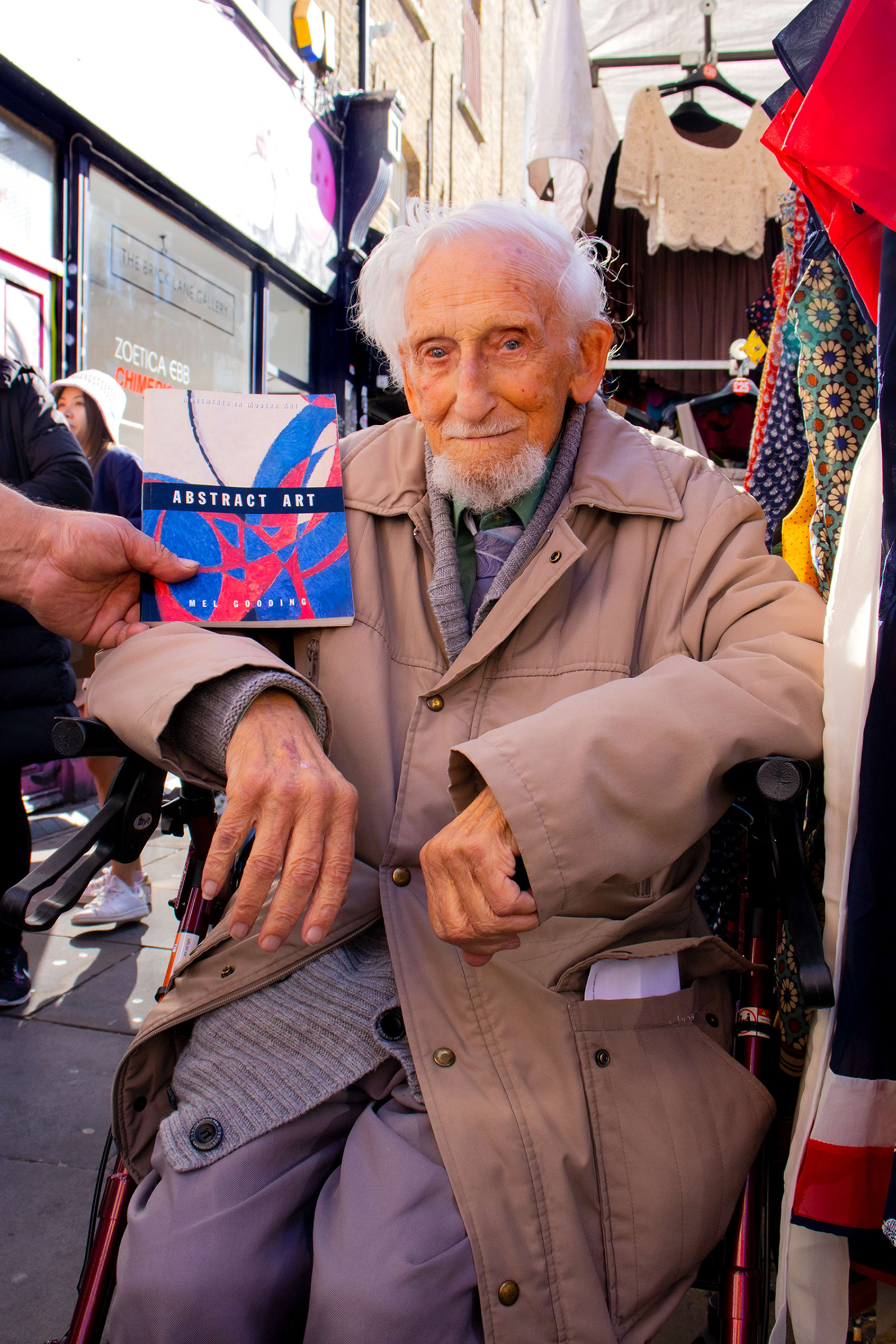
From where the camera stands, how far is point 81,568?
1517 mm

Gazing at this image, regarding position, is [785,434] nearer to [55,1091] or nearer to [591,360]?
[591,360]

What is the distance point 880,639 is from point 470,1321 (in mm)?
960

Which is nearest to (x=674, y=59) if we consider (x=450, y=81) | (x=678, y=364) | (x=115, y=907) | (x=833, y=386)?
(x=678, y=364)

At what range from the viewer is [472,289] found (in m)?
1.68

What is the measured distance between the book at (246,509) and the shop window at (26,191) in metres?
3.67

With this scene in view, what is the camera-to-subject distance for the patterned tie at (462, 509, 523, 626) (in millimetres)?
1713

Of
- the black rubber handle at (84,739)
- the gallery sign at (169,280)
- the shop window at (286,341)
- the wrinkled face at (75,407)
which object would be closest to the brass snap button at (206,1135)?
the black rubber handle at (84,739)

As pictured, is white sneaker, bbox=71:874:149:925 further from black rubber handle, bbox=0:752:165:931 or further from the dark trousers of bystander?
black rubber handle, bbox=0:752:165:931

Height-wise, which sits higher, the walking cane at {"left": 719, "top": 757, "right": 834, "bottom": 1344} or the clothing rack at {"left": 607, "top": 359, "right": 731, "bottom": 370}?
the clothing rack at {"left": 607, "top": 359, "right": 731, "bottom": 370}

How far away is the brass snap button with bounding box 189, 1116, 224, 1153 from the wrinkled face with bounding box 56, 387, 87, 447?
146 inches

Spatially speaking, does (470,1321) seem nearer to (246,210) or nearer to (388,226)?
(246,210)

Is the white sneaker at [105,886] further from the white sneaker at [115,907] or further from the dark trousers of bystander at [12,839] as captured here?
the dark trousers of bystander at [12,839]

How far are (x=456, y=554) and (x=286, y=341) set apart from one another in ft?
23.7

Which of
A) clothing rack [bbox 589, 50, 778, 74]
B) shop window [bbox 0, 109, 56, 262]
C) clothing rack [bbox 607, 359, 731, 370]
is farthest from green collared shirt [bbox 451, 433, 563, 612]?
shop window [bbox 0, 109, 56, 262]
